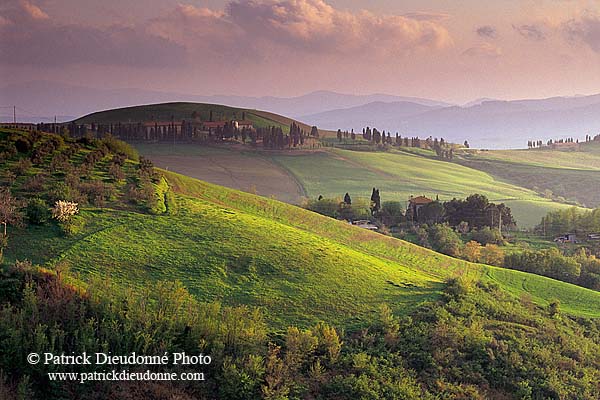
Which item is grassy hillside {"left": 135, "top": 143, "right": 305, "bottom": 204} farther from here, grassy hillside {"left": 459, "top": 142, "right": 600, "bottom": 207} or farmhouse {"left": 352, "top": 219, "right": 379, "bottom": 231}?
grassy hillside {"left": 459, "top": 142, "right": 600, "bottom": 207}

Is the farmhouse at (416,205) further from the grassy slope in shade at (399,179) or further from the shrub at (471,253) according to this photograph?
the shrub at (471,253)

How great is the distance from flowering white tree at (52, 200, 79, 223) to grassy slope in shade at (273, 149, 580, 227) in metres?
72.2

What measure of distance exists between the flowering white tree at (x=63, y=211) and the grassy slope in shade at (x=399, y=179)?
2844 inches

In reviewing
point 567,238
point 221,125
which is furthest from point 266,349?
point 221,125

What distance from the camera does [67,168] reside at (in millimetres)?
28734

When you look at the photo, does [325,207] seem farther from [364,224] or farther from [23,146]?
[23,146]

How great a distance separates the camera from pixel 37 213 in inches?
854

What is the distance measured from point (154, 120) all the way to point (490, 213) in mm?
86084

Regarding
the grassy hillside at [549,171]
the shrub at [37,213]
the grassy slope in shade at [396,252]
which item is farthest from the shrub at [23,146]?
the grassy hillside at [549,171]

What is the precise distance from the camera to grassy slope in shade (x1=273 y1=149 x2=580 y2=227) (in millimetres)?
98812

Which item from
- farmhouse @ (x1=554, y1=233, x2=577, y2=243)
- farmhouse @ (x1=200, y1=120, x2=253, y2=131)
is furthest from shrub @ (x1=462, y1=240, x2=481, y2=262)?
farmhouse @ (x1=200, y1=120, x2=253, y2=131)

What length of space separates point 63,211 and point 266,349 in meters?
11.5

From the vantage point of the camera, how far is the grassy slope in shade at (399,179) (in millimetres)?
98812

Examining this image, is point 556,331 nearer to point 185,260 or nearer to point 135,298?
point 185,260
